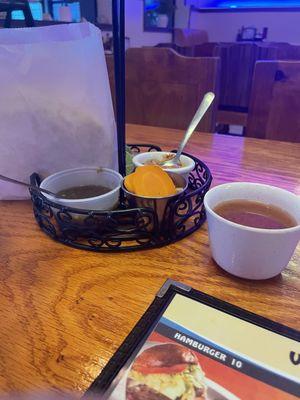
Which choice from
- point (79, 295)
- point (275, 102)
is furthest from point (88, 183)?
point (275, 102)

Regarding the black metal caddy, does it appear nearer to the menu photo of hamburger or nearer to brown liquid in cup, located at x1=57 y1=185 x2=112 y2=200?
brown liquid in cup, located at x1=57 y1=185 x2=112 y2=200

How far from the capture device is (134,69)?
1.34 m

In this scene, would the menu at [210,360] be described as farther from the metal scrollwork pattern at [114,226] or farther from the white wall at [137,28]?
the white wall at [137,28]

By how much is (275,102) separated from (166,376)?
104cm

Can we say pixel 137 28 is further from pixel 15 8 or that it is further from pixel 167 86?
pixel 15 8

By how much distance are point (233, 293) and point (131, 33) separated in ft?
11.8

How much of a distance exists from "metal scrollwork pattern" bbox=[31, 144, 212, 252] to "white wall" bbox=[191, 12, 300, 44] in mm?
4171

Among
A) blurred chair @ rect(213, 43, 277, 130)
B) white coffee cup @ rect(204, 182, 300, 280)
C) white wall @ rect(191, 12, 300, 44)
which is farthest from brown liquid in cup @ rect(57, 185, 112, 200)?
white wall @ rect(191, 12, 300, 44)

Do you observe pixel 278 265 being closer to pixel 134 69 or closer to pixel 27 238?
pixel 27 238

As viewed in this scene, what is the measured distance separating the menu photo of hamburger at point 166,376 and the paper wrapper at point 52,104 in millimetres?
332

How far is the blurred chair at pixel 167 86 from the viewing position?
120 centimetres

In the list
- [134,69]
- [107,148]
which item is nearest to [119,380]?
[107,148]

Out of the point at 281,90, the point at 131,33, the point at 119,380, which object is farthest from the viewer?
the point at 131,33

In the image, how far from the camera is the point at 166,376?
0.27 meters
